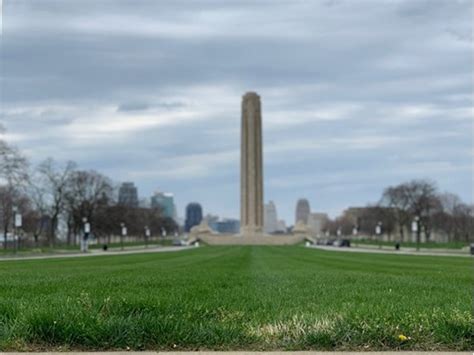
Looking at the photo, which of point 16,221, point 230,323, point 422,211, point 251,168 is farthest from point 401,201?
point 230,323

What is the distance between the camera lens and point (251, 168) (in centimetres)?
15662

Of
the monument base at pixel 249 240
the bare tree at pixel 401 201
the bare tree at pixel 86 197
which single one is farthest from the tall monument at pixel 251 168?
the bare tree at pixel 86 197

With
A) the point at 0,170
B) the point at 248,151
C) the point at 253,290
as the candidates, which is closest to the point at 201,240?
the point at 248,151

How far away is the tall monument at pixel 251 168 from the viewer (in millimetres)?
154500

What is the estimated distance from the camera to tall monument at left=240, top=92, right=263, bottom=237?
6083 inches

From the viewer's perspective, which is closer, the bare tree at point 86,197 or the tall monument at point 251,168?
the bare tree at point 86,197

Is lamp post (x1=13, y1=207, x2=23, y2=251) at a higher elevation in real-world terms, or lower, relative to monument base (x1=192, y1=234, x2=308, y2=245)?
higher

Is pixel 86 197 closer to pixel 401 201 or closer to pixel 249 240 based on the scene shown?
pixel 249 240

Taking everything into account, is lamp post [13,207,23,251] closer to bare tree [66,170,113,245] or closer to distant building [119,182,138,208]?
bare tree [66,170,113,245]

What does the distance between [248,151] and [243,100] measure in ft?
37.5

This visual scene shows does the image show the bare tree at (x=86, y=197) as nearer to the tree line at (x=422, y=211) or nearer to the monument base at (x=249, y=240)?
the monument base at (x=249, y=240)

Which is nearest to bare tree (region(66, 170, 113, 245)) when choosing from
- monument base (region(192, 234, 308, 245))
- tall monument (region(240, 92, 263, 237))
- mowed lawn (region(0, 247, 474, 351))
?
monument base (region(192, 234, 308, 245))

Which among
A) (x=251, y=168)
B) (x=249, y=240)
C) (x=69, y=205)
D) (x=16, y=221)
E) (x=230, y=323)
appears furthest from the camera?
(x=251, y=168)

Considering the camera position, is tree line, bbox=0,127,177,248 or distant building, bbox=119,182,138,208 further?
distant building, bbox=119,182,138,208
